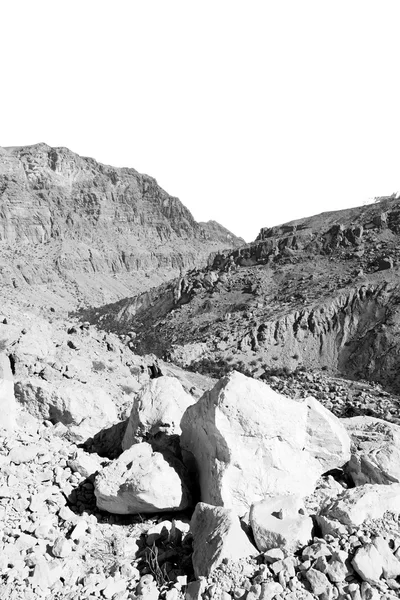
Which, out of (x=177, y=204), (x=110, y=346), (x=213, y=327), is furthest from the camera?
(x=177, y=204)

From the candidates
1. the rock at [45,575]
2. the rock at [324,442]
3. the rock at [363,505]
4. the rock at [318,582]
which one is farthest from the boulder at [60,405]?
the rock at [318,582]

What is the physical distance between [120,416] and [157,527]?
12.8 ft

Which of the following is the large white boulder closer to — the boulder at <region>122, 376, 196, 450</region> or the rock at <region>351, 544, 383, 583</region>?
the boulder at <region>122, 376, 196, 450</region>

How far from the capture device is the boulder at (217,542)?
4.54 metres

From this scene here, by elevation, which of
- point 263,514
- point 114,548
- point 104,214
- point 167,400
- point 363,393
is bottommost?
point 363,393

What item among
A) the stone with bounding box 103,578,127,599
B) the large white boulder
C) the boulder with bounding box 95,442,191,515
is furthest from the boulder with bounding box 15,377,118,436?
the stone with bounding box 103,578,127,599

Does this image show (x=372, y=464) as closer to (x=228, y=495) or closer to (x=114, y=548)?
(x=228, y=495)

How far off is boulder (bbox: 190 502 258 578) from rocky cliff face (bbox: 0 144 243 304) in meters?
71.8

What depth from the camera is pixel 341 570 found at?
4.16 meters

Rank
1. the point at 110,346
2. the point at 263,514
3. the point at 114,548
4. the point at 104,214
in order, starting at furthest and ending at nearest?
the point at 104,214, the point at 110,346, the point at 114,548, the point at 263,514

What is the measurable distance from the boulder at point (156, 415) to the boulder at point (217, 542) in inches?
76.7

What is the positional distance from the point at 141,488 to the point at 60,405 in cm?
344

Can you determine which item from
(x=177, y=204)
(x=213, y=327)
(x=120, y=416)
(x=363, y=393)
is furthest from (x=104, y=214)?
(x=120, y=416)

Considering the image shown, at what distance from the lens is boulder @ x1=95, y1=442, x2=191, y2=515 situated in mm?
5730
